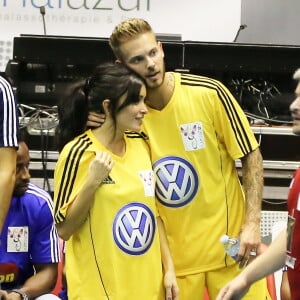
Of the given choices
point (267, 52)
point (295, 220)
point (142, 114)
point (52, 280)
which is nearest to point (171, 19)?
point (267, 52)

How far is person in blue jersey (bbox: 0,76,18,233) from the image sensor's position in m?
2.32

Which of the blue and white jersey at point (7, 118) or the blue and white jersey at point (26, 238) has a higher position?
the blue and white jersey at point (7, 118)

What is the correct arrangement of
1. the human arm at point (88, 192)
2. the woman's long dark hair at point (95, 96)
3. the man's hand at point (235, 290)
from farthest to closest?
the woman's long dark hair at point (95, 96) < the human arm at point (88, 192) < the man's hand at point (235, 290)

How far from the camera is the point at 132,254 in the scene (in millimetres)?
2311

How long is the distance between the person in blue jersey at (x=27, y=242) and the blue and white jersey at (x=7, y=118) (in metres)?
0.62

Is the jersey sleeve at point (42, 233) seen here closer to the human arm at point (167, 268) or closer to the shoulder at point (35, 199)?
the shoulder at point (35, 199)

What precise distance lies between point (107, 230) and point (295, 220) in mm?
658

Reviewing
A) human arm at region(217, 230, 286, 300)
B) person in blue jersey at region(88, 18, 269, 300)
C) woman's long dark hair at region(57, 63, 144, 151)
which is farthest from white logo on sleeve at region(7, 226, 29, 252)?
human arm at region(217, 230, 286, 300)

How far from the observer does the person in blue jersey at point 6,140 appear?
232cm

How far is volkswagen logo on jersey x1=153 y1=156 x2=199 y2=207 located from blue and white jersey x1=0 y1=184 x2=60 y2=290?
2.44 feet

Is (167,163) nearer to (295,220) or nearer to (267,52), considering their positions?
(295,220)

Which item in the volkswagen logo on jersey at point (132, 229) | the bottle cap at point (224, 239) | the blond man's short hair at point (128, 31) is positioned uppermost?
the blond man's short hair at point (128, 31)

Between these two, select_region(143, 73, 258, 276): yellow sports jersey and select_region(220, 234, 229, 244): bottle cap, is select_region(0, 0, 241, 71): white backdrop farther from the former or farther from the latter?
select_region(220, 234, 229, 244): bottle cap

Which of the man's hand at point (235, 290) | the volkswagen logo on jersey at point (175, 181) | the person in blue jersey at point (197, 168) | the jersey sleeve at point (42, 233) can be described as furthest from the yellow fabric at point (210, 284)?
the jersey sleeve at point (42, 233)
